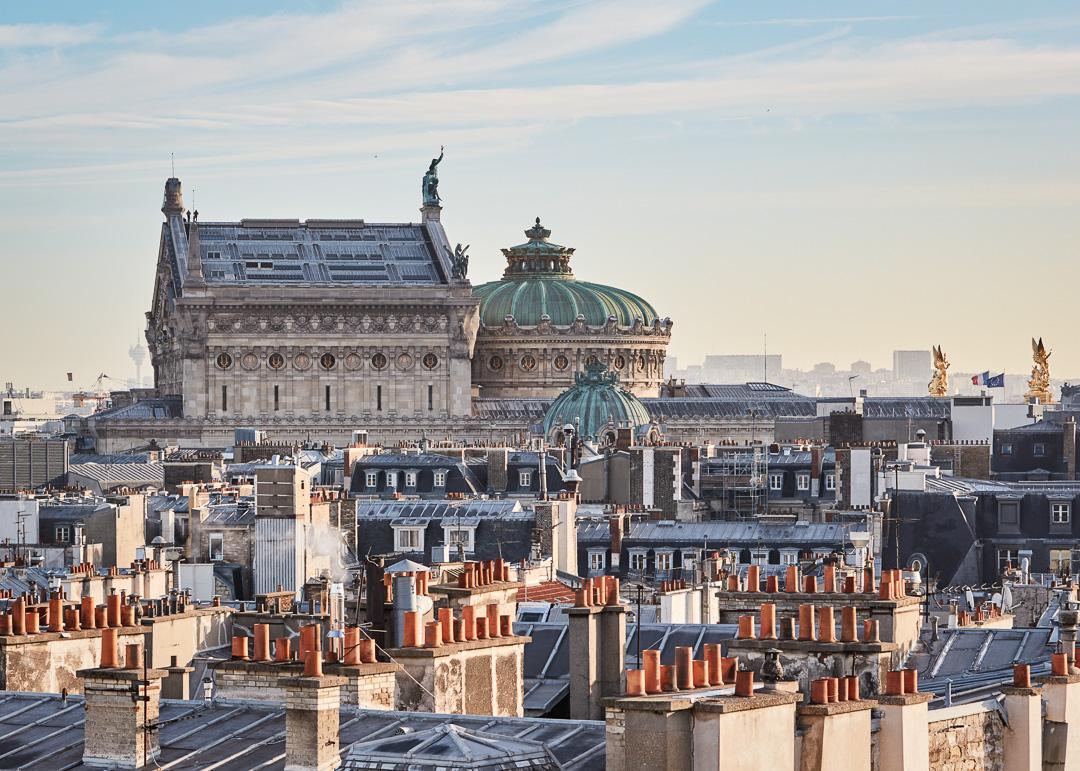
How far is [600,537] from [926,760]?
41713 mm

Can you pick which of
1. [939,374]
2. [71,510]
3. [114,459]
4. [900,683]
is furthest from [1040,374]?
[900,683]

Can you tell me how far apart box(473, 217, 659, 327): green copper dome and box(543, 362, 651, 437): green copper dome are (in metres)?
45.7

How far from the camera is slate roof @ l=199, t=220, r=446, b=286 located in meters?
156

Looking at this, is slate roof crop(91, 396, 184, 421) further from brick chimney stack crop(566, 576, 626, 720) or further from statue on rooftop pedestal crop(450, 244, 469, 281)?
brick chimney stack crop(566, 576, 626, 720)

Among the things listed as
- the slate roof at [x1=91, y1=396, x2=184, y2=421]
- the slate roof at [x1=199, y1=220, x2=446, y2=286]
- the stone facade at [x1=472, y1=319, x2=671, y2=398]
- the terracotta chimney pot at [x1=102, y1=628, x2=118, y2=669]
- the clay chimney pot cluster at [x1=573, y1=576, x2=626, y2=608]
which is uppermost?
the slate roof at [x1=199, y1=220, x2=446, y2=286]

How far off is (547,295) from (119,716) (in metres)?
146

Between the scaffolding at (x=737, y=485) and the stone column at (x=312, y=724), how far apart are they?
57102 mm

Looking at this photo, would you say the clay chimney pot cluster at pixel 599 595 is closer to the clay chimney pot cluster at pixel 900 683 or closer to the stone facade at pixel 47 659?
the stone facade at pixel 47 659

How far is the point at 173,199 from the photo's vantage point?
170 metres

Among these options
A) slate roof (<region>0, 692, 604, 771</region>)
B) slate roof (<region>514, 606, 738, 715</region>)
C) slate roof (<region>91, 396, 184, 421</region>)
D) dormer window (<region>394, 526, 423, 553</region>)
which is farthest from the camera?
slate roof (<region>91, 396, 184, 421</region>)

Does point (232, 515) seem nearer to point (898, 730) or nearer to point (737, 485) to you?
point (737, 485)

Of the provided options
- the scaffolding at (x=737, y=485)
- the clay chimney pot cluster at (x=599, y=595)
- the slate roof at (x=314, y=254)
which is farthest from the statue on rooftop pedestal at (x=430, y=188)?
the clay chimney pot cluster at (x=599, y=595)

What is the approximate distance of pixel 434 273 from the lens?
15762 centimetres

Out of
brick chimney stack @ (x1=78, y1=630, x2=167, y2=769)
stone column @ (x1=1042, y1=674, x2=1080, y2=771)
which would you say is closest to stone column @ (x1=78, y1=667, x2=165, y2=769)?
brick chimney stack @ (x1=78, y1=630, x2=167, y2=769)
